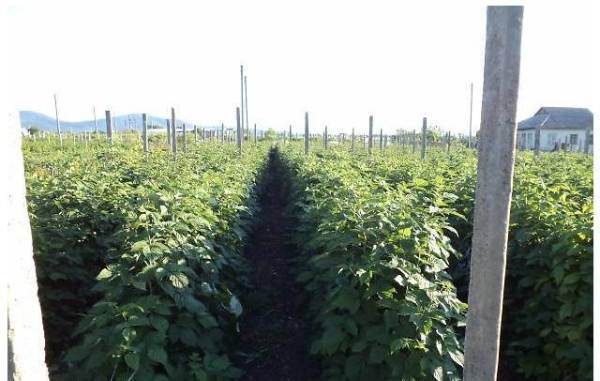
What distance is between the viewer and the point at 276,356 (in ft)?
13.7

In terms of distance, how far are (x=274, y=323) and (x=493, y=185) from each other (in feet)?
12.3

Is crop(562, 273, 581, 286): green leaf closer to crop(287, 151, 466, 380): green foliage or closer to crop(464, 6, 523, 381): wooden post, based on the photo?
crop(287, 151, 466, 380): green foliage

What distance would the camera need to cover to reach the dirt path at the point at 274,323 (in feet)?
13.1

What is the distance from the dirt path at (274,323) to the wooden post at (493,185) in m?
2.58

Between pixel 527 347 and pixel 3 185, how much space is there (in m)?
3.54

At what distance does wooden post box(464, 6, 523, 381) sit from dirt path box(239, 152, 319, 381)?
2582 mm

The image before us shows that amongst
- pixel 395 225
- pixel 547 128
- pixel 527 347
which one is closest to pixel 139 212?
pixel 395 225

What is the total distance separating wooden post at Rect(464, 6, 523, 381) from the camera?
1.31 meters

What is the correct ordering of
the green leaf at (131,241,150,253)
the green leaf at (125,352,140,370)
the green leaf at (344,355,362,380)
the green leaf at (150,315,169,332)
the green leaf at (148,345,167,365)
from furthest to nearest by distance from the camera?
the green leaf at (131,241,150,253), the green leaf at (344,355,362,380), the green leaf at (150,315,169,332), the green leaf at (148,345,167,365), the green leaf at (125,352,140,370)

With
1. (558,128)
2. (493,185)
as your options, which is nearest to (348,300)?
(493,185)

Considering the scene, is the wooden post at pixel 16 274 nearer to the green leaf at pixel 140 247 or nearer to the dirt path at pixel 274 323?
the green leaf at pixel 140 247

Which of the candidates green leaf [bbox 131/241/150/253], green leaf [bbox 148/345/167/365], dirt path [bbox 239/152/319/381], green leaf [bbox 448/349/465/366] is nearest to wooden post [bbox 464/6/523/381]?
green leaf [bbox 448/349/465/366]

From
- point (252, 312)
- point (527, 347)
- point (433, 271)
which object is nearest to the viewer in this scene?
point (433, 271)

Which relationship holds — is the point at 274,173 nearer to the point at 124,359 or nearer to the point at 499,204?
the point at 124,359
